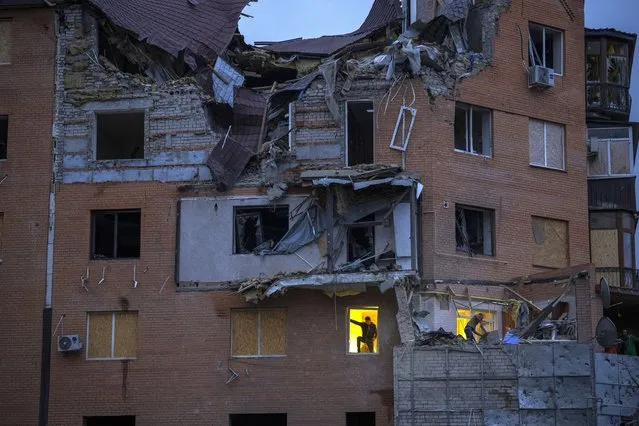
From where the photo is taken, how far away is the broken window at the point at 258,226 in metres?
32.2

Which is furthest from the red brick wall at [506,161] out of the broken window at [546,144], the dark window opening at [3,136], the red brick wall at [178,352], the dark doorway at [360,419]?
the dark window opening at [3,136]

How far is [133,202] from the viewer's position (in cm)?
3278

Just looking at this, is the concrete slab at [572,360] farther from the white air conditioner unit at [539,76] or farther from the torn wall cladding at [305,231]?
the white air conditioner unit at [539,76]

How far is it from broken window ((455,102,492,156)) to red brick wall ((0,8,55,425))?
38.6 feet

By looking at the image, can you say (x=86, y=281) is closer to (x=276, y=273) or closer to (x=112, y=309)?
(x=112, y=309)

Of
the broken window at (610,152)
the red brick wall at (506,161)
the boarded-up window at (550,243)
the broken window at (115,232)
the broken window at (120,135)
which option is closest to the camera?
the red brick wall at (506,161)

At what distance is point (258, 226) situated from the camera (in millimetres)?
32344

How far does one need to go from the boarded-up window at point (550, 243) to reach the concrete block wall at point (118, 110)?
9.70 m

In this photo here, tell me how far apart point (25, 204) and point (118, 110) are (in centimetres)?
377

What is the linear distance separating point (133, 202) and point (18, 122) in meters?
4.24

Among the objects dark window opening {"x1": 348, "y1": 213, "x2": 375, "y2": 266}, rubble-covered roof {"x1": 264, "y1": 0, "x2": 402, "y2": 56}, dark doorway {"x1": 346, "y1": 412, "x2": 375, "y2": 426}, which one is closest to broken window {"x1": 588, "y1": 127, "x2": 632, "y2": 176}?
rubble-covered roof {"x1": 264, "y1": 0, "x2": 402, "y2": 56}

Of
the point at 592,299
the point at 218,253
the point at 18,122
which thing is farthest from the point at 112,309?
the point at 592,299

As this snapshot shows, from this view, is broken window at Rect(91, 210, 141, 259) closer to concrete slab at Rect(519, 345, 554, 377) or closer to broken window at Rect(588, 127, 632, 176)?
concrete slab at Rect(519, 345, 554, 377)

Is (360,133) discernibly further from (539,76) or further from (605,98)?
(605,98)
